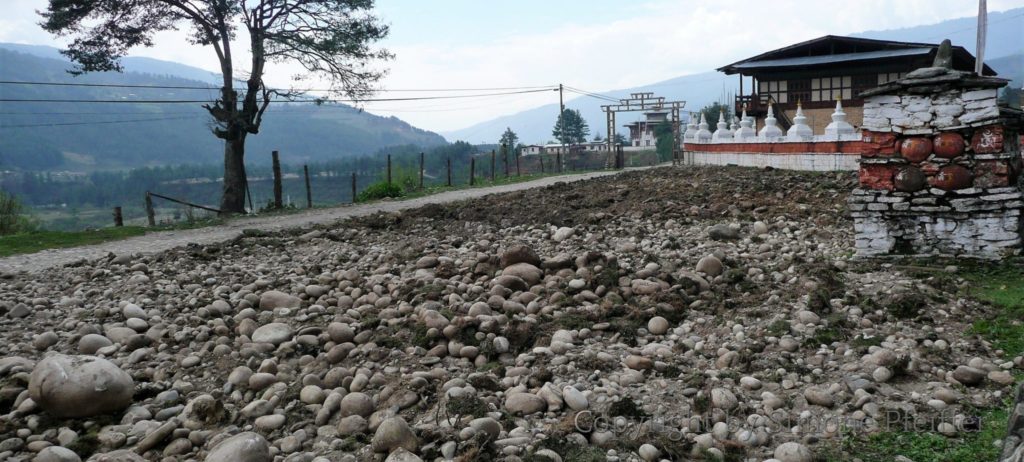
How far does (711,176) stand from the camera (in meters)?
14.9

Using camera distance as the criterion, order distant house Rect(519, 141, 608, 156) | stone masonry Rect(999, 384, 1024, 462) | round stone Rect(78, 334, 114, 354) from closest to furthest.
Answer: stone masonry Rect(999, 384, 1024, 462) → round stone Rect(78, 334, 114, 354) → distant house Rect(519, 141, 608, 156)

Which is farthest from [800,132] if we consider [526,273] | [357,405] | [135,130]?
[135,130]

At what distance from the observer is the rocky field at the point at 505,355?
401 cm

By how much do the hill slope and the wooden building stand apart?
68.9 meters

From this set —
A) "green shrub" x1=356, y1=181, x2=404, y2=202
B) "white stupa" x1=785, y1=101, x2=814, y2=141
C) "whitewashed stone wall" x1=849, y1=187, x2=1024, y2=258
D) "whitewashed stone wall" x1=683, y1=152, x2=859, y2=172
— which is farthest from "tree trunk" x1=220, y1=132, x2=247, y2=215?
"whitewashed stone wall" x1=849, y1=187, x2=1024, y2=258

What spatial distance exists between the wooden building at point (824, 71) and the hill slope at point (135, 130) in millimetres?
68886

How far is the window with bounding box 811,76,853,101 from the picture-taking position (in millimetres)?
26625

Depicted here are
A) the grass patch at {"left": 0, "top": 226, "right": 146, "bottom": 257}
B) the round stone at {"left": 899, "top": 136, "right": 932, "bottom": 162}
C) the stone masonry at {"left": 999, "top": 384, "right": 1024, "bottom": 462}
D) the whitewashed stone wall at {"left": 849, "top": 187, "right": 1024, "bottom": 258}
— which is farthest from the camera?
the grass patch at {"left": 0, "top": 226, "right": 146, "bottom": 257}

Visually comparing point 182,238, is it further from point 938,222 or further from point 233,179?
point 938,222

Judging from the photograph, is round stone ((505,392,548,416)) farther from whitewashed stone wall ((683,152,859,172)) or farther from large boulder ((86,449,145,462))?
whitewashed stone wall ((683,152,859,172))

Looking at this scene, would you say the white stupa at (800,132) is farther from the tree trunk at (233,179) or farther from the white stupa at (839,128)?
→ the tree trunk at (233,179)

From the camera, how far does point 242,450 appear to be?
389cm

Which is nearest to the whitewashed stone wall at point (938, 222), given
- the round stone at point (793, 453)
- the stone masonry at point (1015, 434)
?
the round stone at point (793, 453)

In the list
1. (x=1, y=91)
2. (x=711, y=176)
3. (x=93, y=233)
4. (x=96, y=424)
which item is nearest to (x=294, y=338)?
(x=96, y=424)
